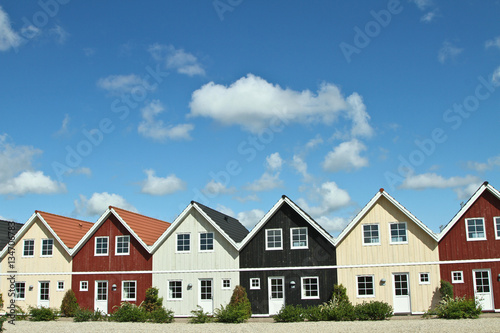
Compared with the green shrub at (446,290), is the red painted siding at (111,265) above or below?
above

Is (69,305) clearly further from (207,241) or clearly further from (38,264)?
(207,241)

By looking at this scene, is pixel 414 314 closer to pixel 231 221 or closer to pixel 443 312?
pixel 443 312

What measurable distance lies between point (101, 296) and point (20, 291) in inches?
237

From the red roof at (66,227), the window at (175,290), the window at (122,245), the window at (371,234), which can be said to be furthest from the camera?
the red roof at (66,227)

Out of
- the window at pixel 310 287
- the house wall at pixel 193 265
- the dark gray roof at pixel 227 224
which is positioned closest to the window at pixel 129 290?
the house wall at pixel 193 265

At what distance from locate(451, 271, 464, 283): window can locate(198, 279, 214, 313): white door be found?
13467mm

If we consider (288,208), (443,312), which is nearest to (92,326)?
(288,208)

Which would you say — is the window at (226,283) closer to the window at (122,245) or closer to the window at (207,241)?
the window at (207,241)

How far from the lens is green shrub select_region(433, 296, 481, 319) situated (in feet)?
83.7

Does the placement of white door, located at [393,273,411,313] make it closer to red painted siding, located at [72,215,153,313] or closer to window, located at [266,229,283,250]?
window, located at [266,229,283,250]

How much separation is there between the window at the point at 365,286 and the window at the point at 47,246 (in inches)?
781

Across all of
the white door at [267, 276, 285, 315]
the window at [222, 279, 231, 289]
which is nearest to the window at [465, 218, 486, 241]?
the white door at [267, 276, 285, 315]

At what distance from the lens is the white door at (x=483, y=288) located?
91.1 feet

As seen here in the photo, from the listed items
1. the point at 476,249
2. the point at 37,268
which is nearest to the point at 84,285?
the point at 37,268
